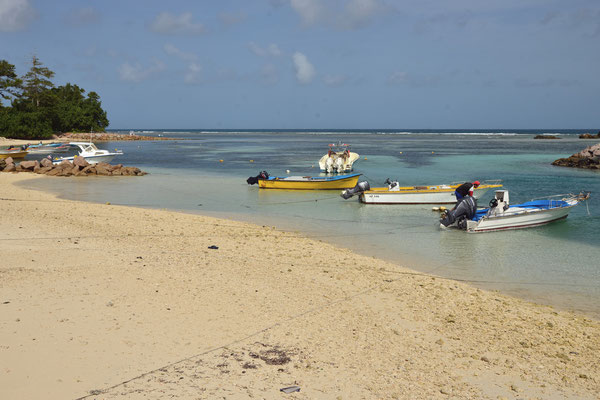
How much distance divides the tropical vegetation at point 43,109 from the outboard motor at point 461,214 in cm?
8128

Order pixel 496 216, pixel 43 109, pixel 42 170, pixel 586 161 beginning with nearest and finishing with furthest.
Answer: pixel 496 216, pixel 42 170, pixel 586 161, pixel 43 109

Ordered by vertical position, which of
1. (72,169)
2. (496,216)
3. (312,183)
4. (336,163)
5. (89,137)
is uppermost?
(89,137)

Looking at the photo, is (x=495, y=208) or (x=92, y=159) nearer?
(x=495, y=208)

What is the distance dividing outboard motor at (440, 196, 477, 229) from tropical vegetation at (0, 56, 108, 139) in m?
81.3

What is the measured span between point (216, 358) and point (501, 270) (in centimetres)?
878

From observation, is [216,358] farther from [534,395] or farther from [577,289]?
[577,289]

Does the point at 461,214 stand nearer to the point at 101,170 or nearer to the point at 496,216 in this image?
the point at 496,216

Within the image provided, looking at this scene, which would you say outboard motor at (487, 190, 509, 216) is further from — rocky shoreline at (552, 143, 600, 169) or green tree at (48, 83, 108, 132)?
green tree at (48, 83, 108, 132)

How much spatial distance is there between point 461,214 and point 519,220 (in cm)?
232

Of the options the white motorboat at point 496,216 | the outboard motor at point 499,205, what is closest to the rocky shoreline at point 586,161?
the white motorboat at point 496,216

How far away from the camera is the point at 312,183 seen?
90.2 ft

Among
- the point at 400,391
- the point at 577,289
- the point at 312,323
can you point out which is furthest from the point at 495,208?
the point at 400,391

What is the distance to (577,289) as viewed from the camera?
418 inches

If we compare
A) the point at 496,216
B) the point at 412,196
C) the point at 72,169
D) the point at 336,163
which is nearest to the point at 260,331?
the point at 496,216
